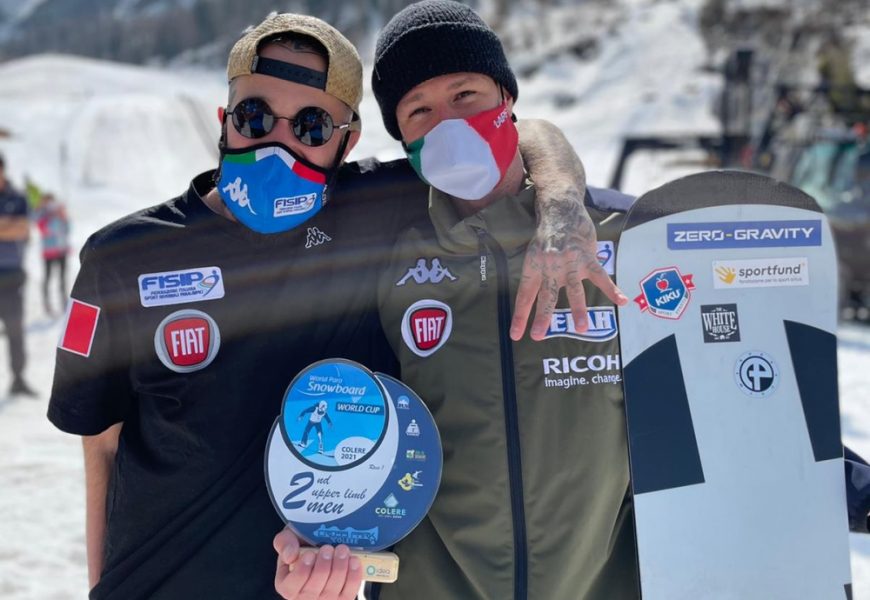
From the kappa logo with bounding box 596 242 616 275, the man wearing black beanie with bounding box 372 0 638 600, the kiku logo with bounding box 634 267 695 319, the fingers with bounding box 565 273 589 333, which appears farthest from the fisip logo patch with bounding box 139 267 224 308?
the kiku logo with bounding box 634 267 695 319

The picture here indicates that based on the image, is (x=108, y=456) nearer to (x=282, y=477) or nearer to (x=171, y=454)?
(x=171, y=454)

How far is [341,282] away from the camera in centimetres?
180

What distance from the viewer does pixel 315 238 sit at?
182cm

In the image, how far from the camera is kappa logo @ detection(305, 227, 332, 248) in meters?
1.81

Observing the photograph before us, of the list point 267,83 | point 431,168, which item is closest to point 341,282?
point 431,168

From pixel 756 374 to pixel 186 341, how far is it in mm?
1309

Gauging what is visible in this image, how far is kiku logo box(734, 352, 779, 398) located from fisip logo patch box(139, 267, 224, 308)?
1214 millimetres

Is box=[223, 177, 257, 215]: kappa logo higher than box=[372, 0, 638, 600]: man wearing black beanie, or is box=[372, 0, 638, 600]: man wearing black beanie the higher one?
box=[223, 177, 257, 215]: kappa logo

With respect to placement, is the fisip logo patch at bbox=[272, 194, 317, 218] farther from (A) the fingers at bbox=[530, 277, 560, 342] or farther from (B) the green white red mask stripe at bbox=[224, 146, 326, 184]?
(A) the fingers at bbox=[530, 277, 560, 342]

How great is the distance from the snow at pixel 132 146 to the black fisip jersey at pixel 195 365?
241 centimetres

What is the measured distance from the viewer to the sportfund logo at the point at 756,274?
1.99 metres

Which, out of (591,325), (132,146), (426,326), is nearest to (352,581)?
(426,326)

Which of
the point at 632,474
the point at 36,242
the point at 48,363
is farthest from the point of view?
the point at 36,242

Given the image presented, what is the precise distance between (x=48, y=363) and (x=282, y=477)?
747cm
